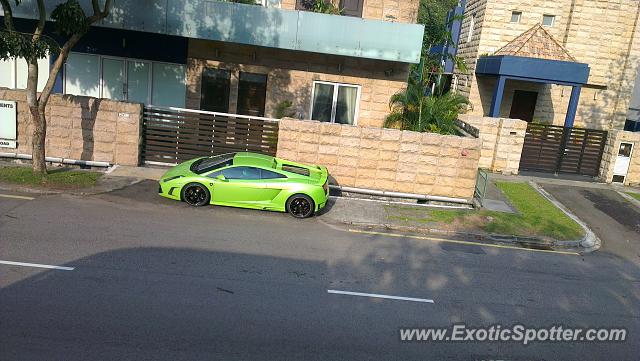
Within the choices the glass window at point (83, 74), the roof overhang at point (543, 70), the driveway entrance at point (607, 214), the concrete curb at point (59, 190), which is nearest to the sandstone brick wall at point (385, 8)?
the roof overhang at point (543, 70)

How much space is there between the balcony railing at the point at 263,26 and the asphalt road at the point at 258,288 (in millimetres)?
6508

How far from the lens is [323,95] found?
1944 cm

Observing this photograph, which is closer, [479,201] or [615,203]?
[479,201]

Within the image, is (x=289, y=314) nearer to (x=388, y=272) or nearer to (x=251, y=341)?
(x=251, y=341)

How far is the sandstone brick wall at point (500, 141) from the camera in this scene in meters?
19.2

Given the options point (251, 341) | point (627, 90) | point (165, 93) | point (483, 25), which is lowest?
point (251, 341)

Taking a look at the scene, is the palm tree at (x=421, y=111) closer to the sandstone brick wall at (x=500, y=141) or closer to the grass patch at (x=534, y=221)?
the sandstone brick wall at (x=500, y=141)

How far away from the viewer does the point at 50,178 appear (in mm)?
13500

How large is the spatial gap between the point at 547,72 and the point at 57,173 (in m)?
18.6

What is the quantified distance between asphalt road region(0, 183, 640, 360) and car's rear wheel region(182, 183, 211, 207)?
0.33 meters

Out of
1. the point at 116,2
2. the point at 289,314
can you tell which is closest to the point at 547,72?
the point at 116,2

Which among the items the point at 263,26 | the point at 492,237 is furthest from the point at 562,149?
the point at 263,26

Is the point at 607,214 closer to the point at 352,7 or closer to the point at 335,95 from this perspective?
the point at 335,95

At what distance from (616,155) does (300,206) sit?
44.9 feet
